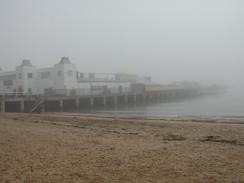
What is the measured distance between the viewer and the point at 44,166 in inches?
311

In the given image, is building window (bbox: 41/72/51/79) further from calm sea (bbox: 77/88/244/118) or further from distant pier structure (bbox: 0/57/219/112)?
calm sea (bbox: 77/88/244/118)

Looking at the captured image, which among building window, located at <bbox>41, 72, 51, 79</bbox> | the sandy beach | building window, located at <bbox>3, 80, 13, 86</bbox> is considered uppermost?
building window, located at <bbox>41, 72, 51, 79</bbox>

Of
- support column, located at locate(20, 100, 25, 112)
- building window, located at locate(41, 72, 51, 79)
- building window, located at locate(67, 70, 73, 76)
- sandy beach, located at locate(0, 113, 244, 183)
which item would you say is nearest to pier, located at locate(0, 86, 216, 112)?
support column, located at locate(20, 100, 25, 112)

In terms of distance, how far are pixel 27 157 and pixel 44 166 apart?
4.10 feet

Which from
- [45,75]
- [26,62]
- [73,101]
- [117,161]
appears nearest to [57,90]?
[73,101]

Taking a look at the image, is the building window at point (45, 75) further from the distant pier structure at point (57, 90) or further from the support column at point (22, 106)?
the support column at point (22, 106)

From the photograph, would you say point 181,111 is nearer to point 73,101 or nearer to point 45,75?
point 73,101

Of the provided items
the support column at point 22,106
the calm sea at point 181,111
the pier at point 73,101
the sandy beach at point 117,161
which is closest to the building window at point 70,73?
the pier at point 73,101

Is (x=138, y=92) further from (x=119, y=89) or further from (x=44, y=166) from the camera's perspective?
(x=44, y=166)

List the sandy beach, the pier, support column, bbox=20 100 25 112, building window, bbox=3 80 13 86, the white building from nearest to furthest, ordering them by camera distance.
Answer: the sandy beach, support column, bbox=20 100 25 112, the pier, the white building, building window, bbox=3 80 13 86

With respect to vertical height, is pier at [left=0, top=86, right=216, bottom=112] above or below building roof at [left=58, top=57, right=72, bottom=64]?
below

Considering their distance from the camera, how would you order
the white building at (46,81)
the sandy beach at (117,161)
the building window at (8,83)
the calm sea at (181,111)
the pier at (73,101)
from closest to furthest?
the sandy beach at (117,161) < the calm sea at (181,111) < the pier at (73,101) < the white building at (46,81) < the building window at (8,83)

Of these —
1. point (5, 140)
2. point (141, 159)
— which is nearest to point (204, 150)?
point (141, 159)

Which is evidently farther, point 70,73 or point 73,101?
point 70,73
